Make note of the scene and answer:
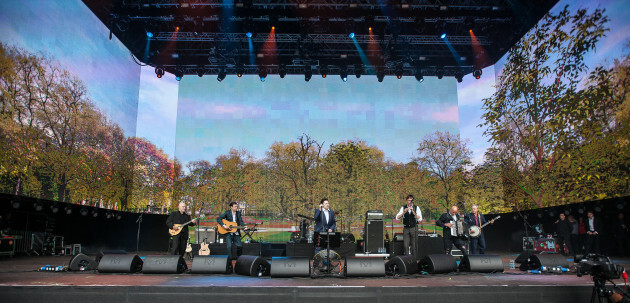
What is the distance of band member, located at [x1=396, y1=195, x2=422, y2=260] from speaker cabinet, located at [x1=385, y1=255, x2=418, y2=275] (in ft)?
6.00

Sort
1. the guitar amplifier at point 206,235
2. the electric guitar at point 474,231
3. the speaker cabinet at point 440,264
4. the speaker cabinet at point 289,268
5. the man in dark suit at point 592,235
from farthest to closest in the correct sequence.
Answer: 1. the guitar amplifier at point 206,235
2. the man in dark suit at point 592,235
3. the electric guitar at point 474,231
4. the speaker cabinet at point 440,264
5. the speaker cabinet at point 289,268

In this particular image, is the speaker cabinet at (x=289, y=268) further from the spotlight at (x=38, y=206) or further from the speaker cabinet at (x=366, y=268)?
the spotlight at (x=38, y=206)

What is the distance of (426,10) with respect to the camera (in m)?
12.2

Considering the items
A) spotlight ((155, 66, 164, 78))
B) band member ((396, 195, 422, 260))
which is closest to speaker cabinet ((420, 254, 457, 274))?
band member ((396, 195, 422, 260))

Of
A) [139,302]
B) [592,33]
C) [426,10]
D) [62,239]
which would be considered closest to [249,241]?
[62,239]

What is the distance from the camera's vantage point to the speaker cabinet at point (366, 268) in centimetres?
722

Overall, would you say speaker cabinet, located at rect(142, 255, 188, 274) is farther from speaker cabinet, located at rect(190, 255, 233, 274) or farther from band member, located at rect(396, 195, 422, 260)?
band member, located at rect(396, 195, 422, 260)

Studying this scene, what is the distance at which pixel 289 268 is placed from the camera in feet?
23.5

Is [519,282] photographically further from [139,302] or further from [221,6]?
[221,6]

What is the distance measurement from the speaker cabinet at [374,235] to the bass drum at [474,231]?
10.1 ft

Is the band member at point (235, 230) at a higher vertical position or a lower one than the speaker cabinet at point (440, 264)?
higher

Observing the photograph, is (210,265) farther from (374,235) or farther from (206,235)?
(206,235)

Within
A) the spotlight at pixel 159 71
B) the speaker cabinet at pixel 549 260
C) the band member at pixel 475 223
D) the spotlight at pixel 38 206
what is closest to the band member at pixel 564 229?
the band member at pixel 475 223

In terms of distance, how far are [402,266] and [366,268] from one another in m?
0.69
